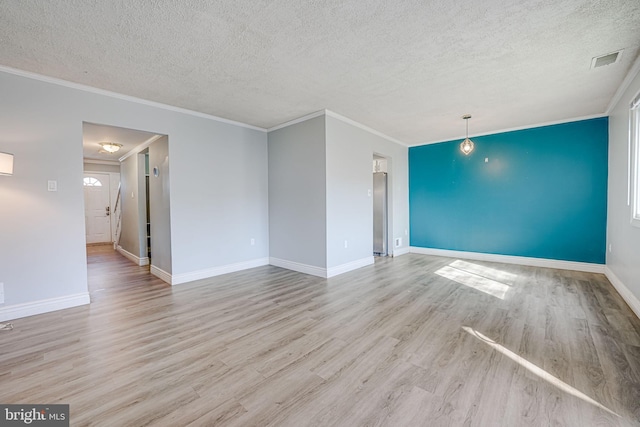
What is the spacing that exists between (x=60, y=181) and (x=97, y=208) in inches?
247

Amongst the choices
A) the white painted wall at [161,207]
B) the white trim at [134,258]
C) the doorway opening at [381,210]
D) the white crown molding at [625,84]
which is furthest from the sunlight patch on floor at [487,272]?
the white trim at [134,258]

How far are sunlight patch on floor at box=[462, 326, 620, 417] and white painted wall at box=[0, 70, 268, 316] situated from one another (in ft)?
12.4

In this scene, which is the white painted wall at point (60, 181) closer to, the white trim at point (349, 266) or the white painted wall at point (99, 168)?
the white trim at point (349, 266)

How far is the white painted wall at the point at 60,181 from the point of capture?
2.73 m

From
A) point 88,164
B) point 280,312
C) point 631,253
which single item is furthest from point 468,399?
point 88,164

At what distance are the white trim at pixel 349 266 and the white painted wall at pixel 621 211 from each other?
3.27m

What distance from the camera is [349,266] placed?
4598 millimetres

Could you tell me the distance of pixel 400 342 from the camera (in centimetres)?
226

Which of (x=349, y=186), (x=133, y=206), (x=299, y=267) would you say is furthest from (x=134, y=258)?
(x=349, y=186)

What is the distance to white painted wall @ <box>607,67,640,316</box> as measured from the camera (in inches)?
113

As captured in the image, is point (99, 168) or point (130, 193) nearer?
point (130, 193)

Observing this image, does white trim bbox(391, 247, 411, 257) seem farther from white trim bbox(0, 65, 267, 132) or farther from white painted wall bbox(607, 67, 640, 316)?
white trim bbox(0, 65, 267, 132)

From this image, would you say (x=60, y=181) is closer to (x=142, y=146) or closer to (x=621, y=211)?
(x=142, y=146)

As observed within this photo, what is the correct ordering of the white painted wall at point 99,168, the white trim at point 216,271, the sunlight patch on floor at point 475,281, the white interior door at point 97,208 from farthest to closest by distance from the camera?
1. the white interior door at point 97,208
2. the white painted wall at point 99,168
3. the white trim at point 216,271
4. the sunlight patch on floor at point 475,281
